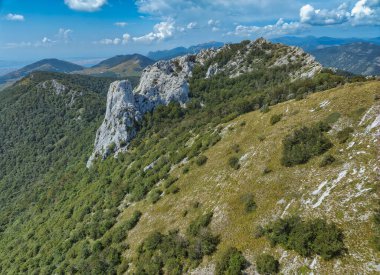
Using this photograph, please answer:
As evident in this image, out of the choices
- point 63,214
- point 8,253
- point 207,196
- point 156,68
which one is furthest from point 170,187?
point 156,68

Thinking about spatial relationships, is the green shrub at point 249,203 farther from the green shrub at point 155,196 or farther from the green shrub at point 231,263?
the green shrub at point 155,196

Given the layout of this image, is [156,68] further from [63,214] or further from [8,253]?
[8,253]

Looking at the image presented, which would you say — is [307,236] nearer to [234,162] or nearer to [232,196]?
[232,196]

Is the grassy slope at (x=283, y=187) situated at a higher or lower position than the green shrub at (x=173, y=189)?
higher

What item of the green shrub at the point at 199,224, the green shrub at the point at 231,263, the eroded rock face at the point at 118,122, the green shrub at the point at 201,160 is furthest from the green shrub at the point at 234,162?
the eroded rock face at the point at 118,122

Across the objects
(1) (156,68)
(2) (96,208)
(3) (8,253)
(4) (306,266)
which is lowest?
(3) (8,253)

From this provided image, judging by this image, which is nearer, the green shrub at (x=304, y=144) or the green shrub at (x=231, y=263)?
the green shrub at (x=231, y=263)
